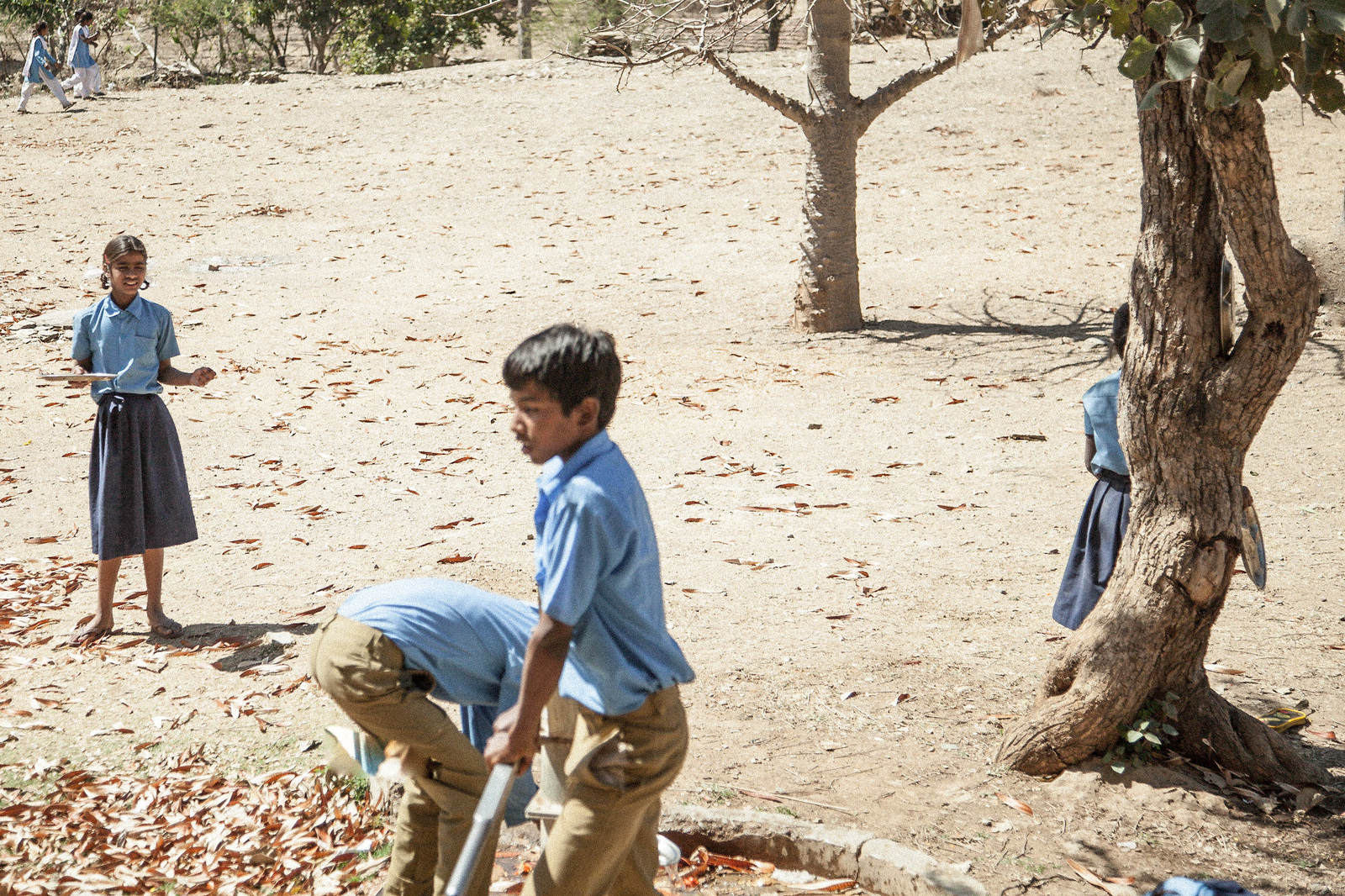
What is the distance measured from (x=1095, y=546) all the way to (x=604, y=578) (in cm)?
267

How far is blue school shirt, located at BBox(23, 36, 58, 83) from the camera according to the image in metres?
20.2

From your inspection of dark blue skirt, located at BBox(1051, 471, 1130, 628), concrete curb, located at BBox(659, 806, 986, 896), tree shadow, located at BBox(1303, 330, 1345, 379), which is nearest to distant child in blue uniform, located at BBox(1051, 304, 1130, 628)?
dark blue skirt, located at BBox(1051, 471, 1130, 628)

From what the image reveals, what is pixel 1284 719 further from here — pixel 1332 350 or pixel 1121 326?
pixel 1332 350

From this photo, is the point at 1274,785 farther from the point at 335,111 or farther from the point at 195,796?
the point at 335,111

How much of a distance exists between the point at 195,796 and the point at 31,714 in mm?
1078

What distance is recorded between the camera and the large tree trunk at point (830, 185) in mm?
10133

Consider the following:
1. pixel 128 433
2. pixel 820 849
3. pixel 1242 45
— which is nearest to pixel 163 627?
pixel 128 433

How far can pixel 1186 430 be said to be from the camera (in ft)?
12.1

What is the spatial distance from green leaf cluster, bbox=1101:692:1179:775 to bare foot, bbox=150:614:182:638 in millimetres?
3928

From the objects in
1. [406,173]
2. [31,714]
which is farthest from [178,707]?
[406,173]

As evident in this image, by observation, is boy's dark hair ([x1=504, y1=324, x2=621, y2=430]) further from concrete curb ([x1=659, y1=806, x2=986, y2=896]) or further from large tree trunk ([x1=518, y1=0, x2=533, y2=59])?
large tree trunk ([x1=518, y1=0, x2=533, y2=59])

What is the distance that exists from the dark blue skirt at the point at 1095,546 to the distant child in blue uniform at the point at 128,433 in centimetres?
373

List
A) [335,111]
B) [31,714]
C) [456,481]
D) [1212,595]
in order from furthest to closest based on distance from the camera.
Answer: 1. [335,111]
2. [456,481]
3. [31,714]
4. [1212,595]

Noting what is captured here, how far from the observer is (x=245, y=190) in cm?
1634
